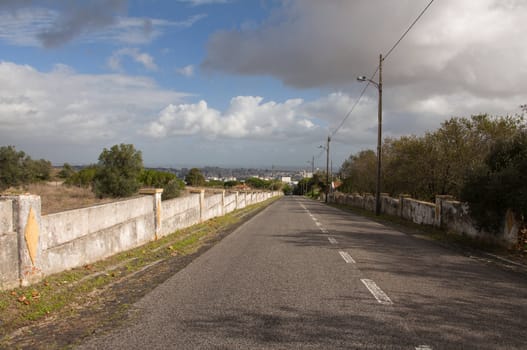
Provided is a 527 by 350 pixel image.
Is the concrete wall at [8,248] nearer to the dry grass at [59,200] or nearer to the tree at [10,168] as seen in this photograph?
the dry grass at [59,200]

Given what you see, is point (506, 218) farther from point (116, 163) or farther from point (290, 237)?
point (116, 163)

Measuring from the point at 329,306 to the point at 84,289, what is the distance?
3.92m

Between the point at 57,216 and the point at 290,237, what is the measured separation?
774 centimetres

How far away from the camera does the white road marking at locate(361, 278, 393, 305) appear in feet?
20.2

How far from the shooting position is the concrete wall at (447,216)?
12.0 meters

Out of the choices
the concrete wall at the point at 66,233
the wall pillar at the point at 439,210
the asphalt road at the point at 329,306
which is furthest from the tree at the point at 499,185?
the concrete wall at the point at 66,233

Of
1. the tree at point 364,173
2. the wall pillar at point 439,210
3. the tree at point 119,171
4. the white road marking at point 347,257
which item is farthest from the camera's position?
the tree at point 364,173

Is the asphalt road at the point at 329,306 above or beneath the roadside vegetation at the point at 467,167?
beneath

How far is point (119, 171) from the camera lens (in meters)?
47.5

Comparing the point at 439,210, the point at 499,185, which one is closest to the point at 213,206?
the point at 439,210

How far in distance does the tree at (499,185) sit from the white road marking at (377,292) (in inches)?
237

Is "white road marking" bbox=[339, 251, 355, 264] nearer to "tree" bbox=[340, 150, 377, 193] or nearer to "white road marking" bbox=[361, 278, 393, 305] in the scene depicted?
"white road marking" bbox=[361, 278, 393, 305]

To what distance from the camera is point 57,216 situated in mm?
7711

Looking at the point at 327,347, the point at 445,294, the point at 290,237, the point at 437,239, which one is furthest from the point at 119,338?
the point at 437,239
